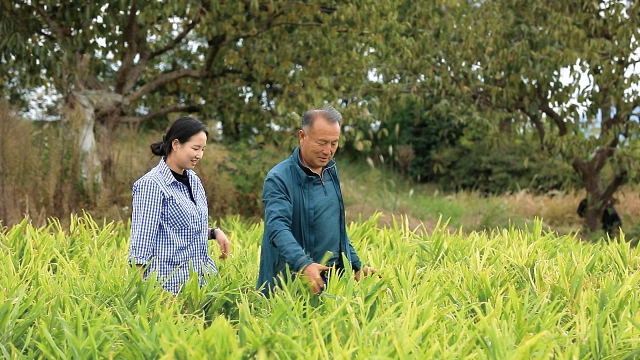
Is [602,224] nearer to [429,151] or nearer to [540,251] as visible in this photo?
[540,251]

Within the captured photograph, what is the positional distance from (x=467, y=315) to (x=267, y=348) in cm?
136

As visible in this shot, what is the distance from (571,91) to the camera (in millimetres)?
10727

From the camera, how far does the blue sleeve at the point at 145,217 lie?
4.19m

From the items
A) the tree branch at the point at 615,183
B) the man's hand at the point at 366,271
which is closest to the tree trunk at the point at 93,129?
the man's hand at the point at 366,271

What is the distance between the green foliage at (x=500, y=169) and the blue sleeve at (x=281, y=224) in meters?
13.0

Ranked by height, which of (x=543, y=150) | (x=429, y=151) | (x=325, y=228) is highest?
(x=325, y=228)

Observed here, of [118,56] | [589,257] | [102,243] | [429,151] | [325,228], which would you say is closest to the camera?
[325,228]

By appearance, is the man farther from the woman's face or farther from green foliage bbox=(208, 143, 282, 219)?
green foliage bbox=(208, 143, 282, 219)

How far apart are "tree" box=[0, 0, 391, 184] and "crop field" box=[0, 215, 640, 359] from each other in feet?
13.8

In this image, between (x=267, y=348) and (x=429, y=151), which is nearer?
(x=267, y=348)

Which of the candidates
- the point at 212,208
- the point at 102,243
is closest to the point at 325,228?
the point at 102,243

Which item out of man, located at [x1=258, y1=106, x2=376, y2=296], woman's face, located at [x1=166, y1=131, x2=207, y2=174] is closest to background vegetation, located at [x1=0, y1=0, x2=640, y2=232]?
woman's face, located at [x1=166, y1=131, x2=207, y2=174]

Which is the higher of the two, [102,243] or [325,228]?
[325,228]

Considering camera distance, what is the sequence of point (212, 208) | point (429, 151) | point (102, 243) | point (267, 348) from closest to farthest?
point (267, 348) → point (102, 243) → point (212, 208) → point (429, 151)
